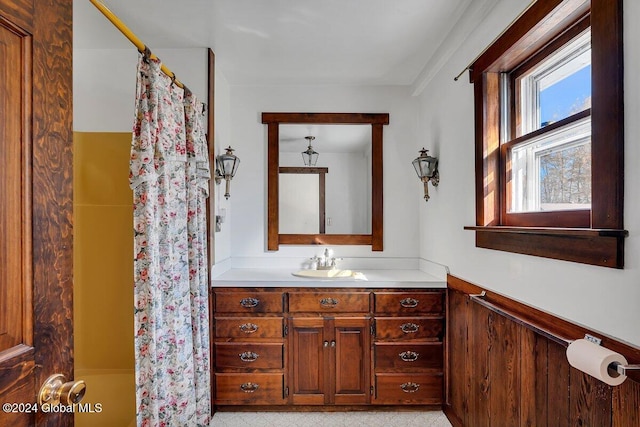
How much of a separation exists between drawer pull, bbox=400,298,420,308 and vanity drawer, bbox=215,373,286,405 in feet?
3.21

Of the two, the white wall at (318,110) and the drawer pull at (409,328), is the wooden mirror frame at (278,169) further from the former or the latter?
the drawer pull at (409,328)

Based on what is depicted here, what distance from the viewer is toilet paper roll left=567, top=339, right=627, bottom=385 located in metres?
1.00

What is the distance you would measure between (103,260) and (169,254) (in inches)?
35.6

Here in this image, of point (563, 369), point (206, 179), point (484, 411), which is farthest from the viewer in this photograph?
point (206, 179)

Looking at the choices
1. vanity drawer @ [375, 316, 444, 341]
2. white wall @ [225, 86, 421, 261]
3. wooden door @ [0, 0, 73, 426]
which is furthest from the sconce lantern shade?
wooden door @ [0, 0, 73, 426]

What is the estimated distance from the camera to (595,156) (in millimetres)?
1131

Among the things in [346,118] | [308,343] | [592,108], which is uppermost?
[346,118]

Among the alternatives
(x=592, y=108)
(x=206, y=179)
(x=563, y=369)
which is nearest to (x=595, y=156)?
(x=592, y=108)

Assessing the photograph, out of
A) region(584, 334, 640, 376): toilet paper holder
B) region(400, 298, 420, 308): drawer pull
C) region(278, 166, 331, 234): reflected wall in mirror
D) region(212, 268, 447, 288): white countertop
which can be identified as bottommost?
region(400, 298, 420, 308): drawer pull

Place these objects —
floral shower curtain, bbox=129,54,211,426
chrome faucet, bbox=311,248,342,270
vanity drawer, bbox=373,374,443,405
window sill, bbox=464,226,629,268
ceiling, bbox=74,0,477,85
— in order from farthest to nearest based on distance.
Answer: chrome faucet, bbox=311,248,342,270, vanity drawer, bbox=373,374,443,405, ceiling, bbox=74,0,477,85, floral shower curtain, bbox=129,54,211,426, window sill, bbox=464,226,629,268

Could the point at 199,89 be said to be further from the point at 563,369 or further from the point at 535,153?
the point at 563,369

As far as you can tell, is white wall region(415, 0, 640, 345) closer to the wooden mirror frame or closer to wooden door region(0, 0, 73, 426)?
the wooden mirror frame

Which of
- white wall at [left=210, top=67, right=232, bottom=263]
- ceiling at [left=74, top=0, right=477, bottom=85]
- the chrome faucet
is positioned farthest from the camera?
the chrome faucet

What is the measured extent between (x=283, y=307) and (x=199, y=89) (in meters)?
1.63
